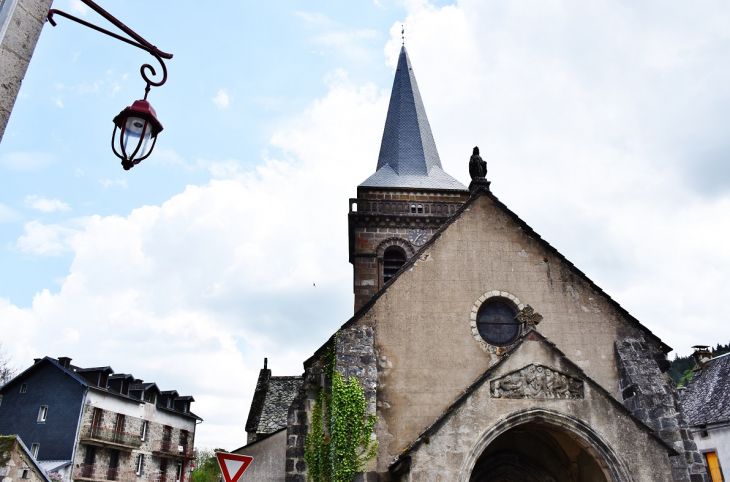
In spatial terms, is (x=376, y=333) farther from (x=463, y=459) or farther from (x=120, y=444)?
(x=120, y=444)

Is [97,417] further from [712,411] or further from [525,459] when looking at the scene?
[712,411]

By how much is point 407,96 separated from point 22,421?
28346 mm

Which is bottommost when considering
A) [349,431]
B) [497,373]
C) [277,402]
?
[349,431]

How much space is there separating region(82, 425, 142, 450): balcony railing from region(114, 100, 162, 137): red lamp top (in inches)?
1224

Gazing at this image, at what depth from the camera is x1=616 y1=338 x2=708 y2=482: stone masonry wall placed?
10.6 metres

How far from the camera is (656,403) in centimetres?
1105

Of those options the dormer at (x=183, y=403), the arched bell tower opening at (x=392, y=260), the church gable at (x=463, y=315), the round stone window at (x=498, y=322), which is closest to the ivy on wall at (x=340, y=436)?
the church gable at (x=463, y=315)

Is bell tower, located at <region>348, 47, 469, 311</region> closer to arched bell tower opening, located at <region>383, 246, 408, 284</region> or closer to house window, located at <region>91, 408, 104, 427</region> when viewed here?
arched bell tower opening, located at <region>383, 246, 408, 284</region>

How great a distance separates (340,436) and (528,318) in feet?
14.8

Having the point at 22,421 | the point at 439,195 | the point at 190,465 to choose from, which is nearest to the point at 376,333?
the point at 439,195

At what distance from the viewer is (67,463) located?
2939 cm

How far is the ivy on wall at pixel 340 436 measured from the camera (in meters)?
10.3

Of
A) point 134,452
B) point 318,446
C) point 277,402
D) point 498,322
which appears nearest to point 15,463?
point 318,446

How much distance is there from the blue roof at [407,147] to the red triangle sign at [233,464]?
18774 millimetres
